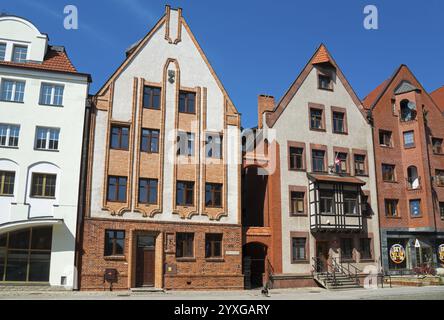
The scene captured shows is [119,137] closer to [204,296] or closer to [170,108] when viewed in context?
[170,108]

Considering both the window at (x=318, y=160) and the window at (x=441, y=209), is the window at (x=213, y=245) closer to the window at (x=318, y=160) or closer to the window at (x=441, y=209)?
the window at (x=318, y=160)

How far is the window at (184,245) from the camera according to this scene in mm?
28109

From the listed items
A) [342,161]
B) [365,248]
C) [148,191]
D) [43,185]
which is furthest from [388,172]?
[43,185]

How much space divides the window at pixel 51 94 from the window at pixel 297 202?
1702cm

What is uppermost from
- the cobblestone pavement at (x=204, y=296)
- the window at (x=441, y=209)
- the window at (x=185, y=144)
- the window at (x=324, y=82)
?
the window at (x=324, y=82)

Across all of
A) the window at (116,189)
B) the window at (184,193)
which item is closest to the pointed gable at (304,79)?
the window at (184,193)

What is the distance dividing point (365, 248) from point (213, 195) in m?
12.9

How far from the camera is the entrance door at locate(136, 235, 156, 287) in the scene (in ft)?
89.0

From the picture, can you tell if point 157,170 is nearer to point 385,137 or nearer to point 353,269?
point 353,269

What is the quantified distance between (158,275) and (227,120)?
450 inches

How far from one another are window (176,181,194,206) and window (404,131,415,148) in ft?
64.2

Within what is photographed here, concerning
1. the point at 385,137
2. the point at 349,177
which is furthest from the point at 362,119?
the point at 349,177

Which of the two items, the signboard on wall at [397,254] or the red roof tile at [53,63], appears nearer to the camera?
the red roof tile at [53,63]

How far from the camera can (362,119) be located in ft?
119
